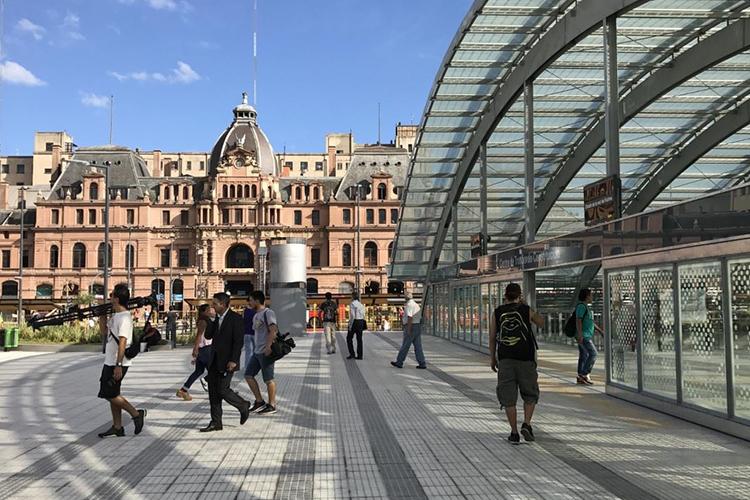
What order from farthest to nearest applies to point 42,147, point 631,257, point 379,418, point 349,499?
point 42,147
point 631,257
point 379,418
point 349,499

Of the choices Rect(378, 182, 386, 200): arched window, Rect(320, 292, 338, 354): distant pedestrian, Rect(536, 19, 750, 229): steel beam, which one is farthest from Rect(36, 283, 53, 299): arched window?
Rect(536, 19, 750, 229): steel beam

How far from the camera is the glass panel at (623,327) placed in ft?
38.0

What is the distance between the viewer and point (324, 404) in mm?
11406

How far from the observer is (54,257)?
272ft

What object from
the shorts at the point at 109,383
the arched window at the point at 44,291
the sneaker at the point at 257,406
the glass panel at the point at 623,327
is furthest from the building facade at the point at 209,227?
the shorts at the point at 109,383

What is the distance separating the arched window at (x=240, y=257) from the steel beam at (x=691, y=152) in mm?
56665

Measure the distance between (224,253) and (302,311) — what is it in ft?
173

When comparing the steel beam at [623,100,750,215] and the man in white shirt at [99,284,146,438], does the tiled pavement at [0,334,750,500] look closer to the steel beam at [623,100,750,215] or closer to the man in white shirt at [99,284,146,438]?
the man in white shirt at [99,284,146,438]

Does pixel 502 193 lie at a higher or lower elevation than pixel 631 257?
higher

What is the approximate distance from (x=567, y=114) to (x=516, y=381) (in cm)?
1846

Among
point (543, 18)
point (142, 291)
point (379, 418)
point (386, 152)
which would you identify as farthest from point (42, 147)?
point (379, 418)

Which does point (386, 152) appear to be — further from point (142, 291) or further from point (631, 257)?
point (631, 257)

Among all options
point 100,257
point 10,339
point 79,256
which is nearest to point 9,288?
point 79,256

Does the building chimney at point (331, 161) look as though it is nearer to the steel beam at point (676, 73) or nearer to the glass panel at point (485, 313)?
the steel beam at point (676, 73)
